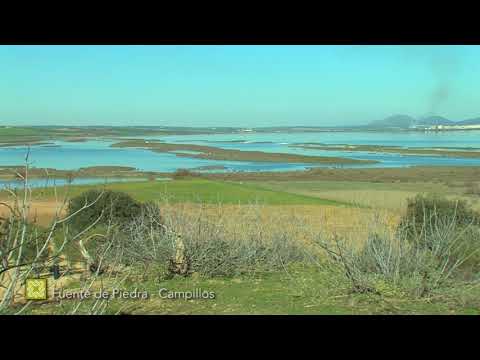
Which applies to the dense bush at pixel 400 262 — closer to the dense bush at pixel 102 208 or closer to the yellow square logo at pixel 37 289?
the yellow square logo at pixel 37 289

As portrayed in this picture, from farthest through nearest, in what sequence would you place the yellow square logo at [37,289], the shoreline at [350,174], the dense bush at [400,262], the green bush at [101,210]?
the shoreline at [350,174] → the green bush at [101,210] → the dense bush at [400,262] → the yellow square logo at [37,289]

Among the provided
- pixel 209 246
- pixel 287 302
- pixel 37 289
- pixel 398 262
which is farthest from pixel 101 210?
pixel 398 262

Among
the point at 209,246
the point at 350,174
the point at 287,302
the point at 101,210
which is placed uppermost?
the point at 101,210

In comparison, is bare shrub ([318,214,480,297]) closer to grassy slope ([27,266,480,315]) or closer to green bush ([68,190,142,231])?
grassy slope ([27,266,480,315])

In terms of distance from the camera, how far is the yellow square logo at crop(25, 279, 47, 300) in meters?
4.99

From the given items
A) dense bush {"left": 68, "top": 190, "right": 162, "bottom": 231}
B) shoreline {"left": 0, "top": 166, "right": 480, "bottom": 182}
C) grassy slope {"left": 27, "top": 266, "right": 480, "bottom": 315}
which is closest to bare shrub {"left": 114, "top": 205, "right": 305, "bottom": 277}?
grassy slope {"left": 27, "top": 266, "right": 480, "bottom": 315}

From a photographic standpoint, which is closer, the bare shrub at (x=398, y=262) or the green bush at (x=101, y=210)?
the bare shrub at (x=398, y=262)

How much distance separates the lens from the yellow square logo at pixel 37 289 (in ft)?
16.4

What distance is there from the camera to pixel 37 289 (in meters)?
5.12

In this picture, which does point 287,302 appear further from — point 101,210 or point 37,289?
point 101,210

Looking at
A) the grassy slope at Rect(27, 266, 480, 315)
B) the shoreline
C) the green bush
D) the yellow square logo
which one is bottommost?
the shoreline

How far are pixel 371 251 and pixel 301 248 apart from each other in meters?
2.61

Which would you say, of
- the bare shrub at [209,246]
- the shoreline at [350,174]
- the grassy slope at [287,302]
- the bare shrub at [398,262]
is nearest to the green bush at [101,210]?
the bare shrub at [209,246]
